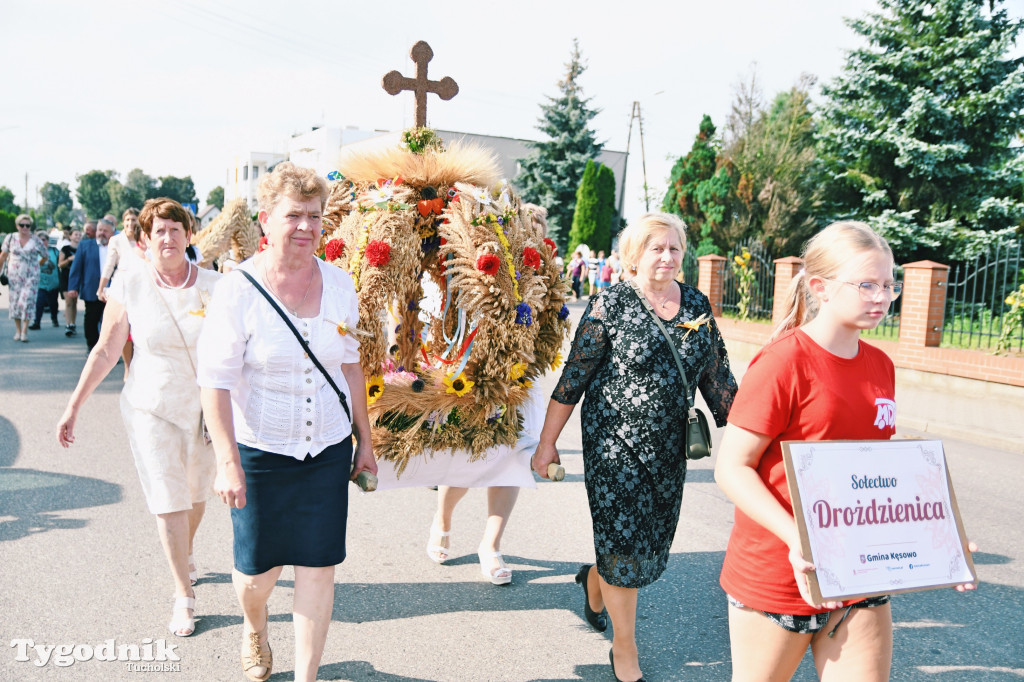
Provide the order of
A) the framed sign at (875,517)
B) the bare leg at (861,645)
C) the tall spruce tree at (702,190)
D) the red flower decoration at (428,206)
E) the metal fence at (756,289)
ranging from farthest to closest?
the tall spruce tree at (702,190) < the metal fence at (756,289) < the red flower decoration at (428,206) < the bare leg at (861,645) < the framed sign at (875,517)

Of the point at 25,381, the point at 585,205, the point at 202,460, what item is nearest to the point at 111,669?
the point at 202,460

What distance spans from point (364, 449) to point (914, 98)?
60.8ft

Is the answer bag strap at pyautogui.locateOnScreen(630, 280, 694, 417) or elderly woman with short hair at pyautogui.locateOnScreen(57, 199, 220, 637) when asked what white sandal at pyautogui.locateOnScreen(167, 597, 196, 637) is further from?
A: bag strap at pyautogui.locateOnScreen(630, 280, 694, 417)

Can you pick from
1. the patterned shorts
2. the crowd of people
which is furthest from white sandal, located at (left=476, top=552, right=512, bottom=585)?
the patterned shorts

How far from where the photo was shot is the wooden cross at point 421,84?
Result: 4695 mm

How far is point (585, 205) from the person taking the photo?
31.6 metres

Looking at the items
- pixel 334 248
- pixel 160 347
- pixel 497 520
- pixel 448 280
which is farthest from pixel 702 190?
pixel 160 347

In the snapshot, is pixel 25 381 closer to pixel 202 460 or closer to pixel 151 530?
pixel 151 530

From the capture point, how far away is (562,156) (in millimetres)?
35156

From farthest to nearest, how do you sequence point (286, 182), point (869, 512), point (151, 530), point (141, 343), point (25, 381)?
point (25, 381) → point (151, 530) → point (141, 343) → point (286, 182) → point (869, 512)

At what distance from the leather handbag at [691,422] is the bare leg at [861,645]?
0.86 metres

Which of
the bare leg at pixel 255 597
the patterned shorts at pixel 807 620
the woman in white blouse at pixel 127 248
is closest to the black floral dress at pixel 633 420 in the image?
the patterned shorts at pixel 807 620

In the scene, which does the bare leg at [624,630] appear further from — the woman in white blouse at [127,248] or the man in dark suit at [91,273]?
the man in dark suit at [91,273]

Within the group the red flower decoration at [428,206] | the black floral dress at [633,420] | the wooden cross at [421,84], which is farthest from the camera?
the wooden cross at [421,84]
